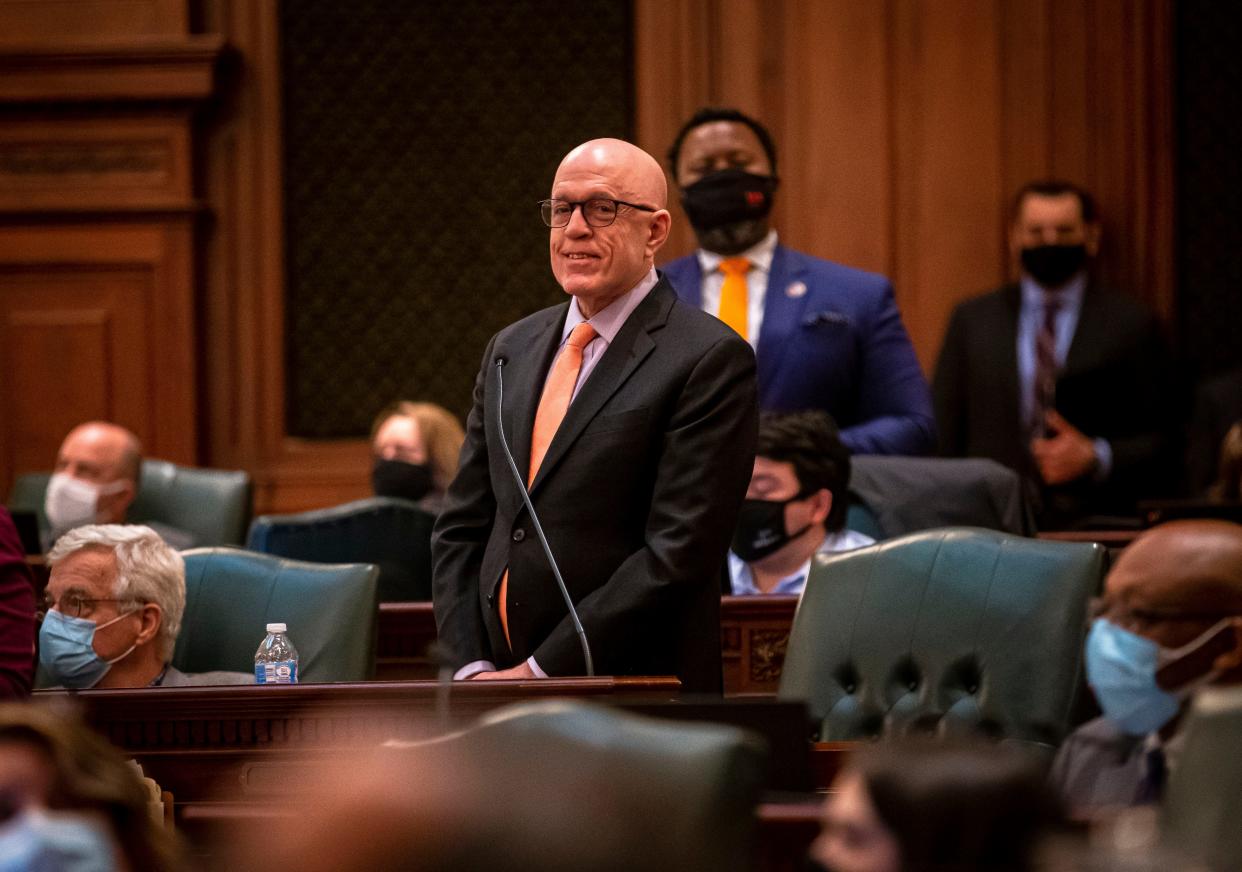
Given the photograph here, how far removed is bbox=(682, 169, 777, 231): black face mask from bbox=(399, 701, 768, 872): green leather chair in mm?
3022

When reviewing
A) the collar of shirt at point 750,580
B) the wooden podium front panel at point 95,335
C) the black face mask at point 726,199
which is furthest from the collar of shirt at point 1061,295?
the wooden podium front panel at point 95,335

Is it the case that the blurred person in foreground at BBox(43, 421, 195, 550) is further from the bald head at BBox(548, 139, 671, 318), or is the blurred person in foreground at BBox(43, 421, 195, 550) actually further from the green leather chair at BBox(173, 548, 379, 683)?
Answer: the bald head at BBox(548, 139, 671, 318)

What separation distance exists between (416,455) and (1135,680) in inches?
137

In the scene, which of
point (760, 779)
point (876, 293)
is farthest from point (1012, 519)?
point (760, 779)

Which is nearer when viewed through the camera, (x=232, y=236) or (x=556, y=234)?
(x=556, y=234)

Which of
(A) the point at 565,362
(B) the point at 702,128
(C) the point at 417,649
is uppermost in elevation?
(B) the point at 702,128

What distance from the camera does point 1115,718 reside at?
2.23m

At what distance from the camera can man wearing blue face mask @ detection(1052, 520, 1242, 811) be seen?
2.17 meters

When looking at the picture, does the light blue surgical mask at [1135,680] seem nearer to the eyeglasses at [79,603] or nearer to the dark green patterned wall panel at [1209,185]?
the eyeglasses at [79,603]

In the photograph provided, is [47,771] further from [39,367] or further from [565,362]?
[39,367]

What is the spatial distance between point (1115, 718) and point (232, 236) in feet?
Result: 16.7

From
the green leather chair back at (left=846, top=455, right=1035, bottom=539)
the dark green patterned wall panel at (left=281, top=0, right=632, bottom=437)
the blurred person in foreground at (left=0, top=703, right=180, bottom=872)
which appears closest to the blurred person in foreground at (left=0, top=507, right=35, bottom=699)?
the blurred person in foreground at (left=0, top=703, right=180, bottom=872)

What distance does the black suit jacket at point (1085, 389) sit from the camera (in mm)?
5789

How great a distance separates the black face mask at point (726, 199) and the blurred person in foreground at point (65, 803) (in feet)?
9.85
